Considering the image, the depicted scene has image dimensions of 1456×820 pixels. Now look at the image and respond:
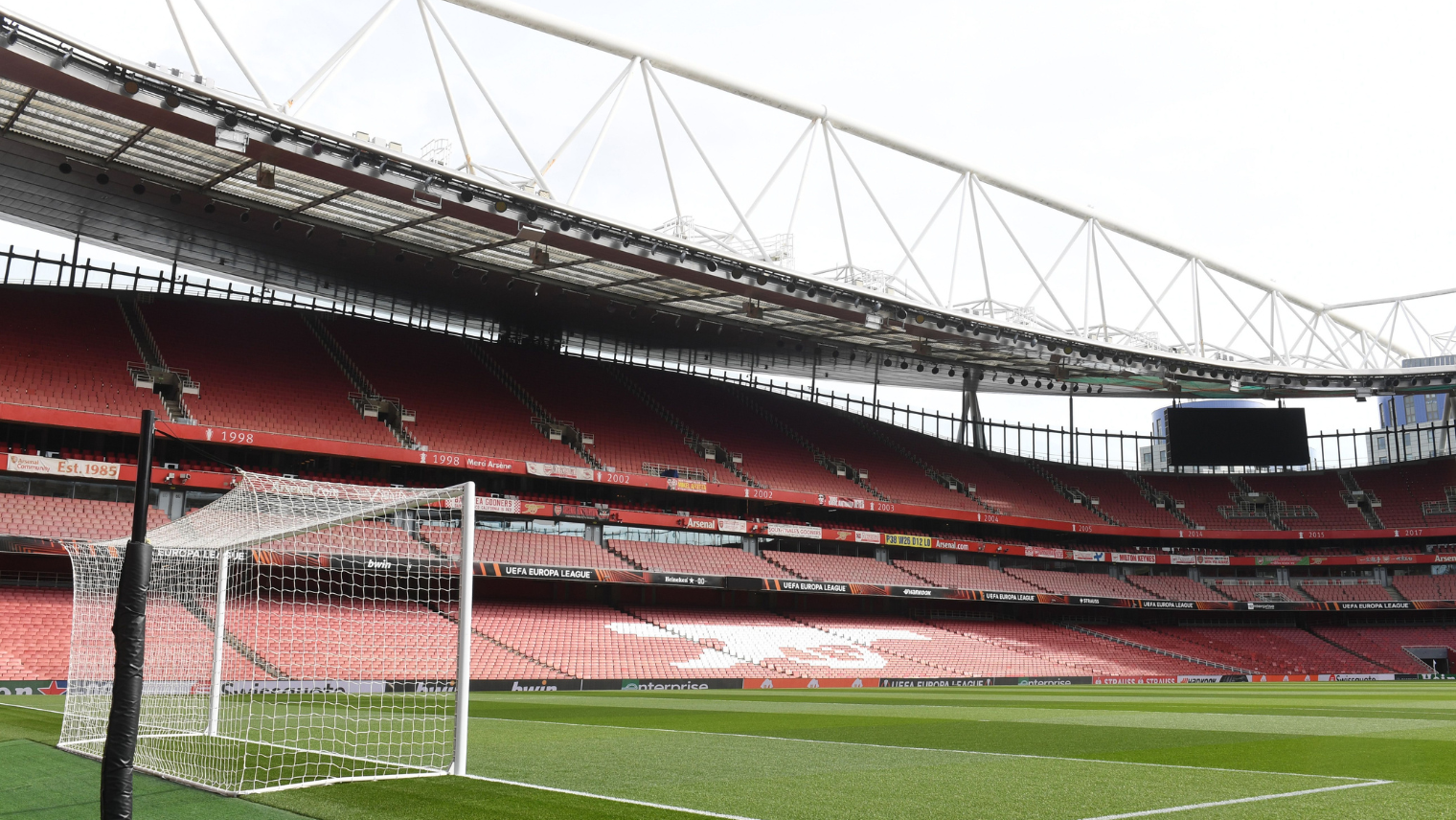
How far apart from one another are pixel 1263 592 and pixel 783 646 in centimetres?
3235

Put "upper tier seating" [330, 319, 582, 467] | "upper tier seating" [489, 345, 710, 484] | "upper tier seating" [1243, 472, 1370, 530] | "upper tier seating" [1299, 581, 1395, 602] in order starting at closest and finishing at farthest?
"upper tier seating" [330, 319, 582, 467] → "upper tier seating" [489, 345, 710, 484] → "upper tier seating" [1299, 581, 1395, 602] → "upper tier seating" [1243, 472, 1370, 530]

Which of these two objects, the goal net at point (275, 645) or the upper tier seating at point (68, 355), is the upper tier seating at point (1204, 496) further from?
the upper tier seating at point (68, 355)

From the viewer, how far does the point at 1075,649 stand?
47.8 metres

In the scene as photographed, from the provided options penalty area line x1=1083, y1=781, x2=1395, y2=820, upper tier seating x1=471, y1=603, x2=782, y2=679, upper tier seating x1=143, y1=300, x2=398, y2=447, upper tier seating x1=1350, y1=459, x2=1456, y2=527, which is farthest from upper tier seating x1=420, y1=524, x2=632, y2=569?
upper tier seating x1=1350, y1=459, x2=1456, y2=527

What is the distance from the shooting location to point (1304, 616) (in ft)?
193

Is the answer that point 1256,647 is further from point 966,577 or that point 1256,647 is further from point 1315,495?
point 966,577

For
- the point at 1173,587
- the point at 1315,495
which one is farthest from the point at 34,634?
the point at 1315,495

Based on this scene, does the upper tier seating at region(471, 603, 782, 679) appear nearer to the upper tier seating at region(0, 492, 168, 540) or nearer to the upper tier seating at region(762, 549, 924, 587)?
the upper tier seating at region(762, 549, 924, 587)

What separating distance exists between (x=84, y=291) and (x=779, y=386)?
110 feet

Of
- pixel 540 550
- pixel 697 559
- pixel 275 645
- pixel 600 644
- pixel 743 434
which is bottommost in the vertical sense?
pixel 600 644

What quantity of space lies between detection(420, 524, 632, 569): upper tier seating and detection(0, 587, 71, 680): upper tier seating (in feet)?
40.1

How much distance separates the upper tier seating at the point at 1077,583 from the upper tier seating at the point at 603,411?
17773 millimetres

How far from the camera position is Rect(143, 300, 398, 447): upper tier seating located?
36.4 m

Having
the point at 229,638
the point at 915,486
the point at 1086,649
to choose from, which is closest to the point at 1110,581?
the point at 1086,649
